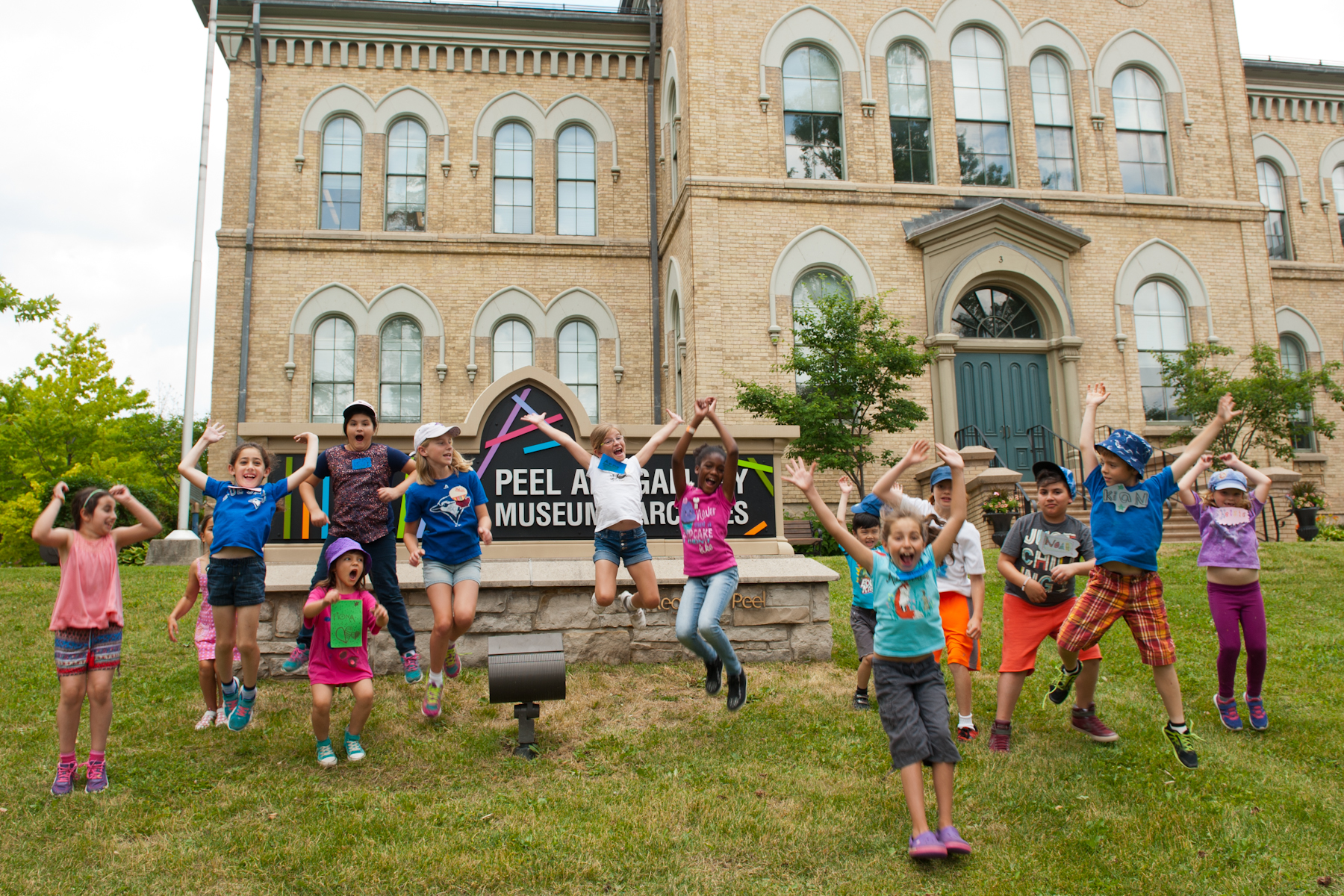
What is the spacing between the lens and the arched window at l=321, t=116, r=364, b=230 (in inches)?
727

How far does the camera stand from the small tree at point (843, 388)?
46.5ft

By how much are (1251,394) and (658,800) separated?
1454 centimetres

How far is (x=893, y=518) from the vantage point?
4.12m

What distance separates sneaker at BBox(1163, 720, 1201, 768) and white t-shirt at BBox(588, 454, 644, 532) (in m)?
3.51

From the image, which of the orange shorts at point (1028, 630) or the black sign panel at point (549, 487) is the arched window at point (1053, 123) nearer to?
the black sign panel at point (549, 487)

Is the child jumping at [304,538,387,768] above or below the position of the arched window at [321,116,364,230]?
below

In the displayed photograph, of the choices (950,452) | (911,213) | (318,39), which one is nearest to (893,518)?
(950,452)

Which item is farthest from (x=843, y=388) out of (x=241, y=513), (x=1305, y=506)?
(x=241, y=513)

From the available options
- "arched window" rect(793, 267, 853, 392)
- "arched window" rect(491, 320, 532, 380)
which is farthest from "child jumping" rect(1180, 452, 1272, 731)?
"arched window" rect(491, 320, 532, 380)

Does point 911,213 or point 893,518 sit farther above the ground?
point 911,213

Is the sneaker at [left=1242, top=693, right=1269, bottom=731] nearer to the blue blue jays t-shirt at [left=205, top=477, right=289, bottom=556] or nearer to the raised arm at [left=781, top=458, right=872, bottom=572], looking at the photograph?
the raised arm at [left=781, top=458, right=872, bottom=572]

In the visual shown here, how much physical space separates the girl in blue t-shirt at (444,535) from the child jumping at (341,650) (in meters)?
0.57

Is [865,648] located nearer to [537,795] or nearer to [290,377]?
[537,795]

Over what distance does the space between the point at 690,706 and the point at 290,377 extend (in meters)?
14.6
